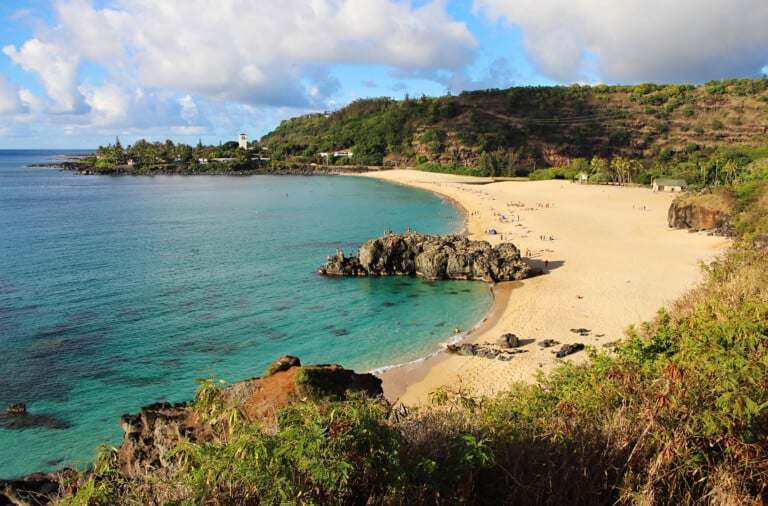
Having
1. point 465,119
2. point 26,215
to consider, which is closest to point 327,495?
point 26,215

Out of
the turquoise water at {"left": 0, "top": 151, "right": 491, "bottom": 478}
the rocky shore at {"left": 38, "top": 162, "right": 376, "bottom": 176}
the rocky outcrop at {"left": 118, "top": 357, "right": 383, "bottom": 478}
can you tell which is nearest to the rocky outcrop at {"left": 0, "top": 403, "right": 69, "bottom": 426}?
the turquoise water at {"left": 0, "top": 151, "right": 491, "bottom": 478}

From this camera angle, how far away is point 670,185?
77.8 metres

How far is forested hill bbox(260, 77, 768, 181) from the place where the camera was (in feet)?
379

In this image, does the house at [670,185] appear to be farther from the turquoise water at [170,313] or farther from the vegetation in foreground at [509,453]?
the vegetation in foreground at [509,453]

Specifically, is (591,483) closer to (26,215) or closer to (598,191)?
(26,215)

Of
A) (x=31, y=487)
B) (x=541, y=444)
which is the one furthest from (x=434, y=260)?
(x=541, y=444)

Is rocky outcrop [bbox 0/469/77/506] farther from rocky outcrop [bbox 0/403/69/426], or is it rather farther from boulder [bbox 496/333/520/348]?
boulder [bbox 496/333/520/348]

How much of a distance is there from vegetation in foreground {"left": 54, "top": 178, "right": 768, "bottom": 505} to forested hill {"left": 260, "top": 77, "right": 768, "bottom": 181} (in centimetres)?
9745

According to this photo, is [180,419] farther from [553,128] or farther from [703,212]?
[553,128]

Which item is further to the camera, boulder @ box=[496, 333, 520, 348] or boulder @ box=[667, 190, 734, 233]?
boulder @ box=[667, 190, 734, 233]

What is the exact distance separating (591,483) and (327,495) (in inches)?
132

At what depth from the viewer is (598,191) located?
3155 inches

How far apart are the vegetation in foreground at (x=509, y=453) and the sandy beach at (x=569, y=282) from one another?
4.88 feet

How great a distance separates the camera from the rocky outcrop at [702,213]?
43.5 meters
